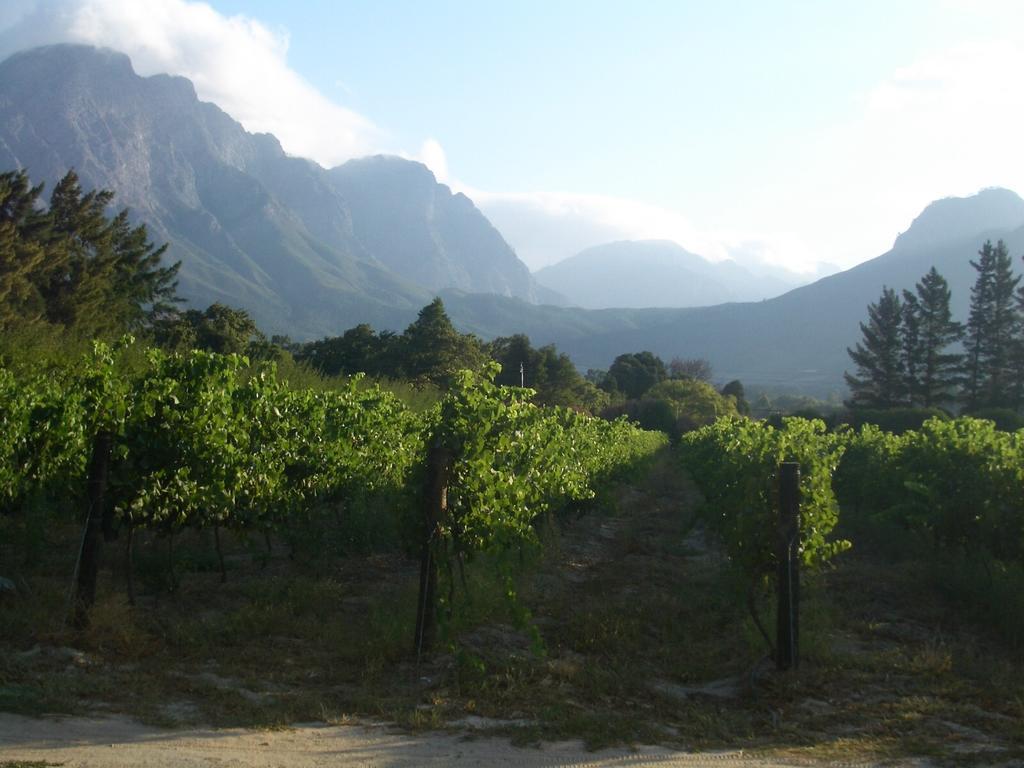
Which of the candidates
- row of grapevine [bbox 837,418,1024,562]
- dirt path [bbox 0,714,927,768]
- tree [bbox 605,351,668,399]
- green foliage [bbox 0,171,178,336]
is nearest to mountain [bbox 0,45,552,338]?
tree [bbox 605,351,668,399]

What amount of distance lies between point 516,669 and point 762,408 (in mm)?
105752

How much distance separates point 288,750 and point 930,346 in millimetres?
61233

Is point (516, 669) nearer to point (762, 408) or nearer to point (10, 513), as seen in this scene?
point (10, 513)

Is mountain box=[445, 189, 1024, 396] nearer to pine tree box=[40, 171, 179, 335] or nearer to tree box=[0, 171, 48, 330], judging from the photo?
pine tree box=[40, 171, 179, 335]

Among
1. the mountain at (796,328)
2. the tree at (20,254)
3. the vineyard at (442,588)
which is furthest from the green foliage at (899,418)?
the mountain at (796,328)

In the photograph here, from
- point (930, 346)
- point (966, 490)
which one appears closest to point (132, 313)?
point (966, 490)

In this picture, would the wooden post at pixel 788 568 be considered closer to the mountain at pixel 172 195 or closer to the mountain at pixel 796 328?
the mountain at pixel 796 328

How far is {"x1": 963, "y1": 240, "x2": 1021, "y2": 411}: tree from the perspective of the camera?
177 feet

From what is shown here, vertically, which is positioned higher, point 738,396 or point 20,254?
point 20,254

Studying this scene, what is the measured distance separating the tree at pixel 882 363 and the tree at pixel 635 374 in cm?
3539

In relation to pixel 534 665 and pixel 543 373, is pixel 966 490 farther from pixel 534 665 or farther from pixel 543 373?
pixel 543 373

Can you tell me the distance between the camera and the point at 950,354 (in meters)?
58.1

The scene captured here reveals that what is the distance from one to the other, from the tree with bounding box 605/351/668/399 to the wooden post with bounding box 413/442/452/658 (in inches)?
3451

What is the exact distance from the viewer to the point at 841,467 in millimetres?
17500
